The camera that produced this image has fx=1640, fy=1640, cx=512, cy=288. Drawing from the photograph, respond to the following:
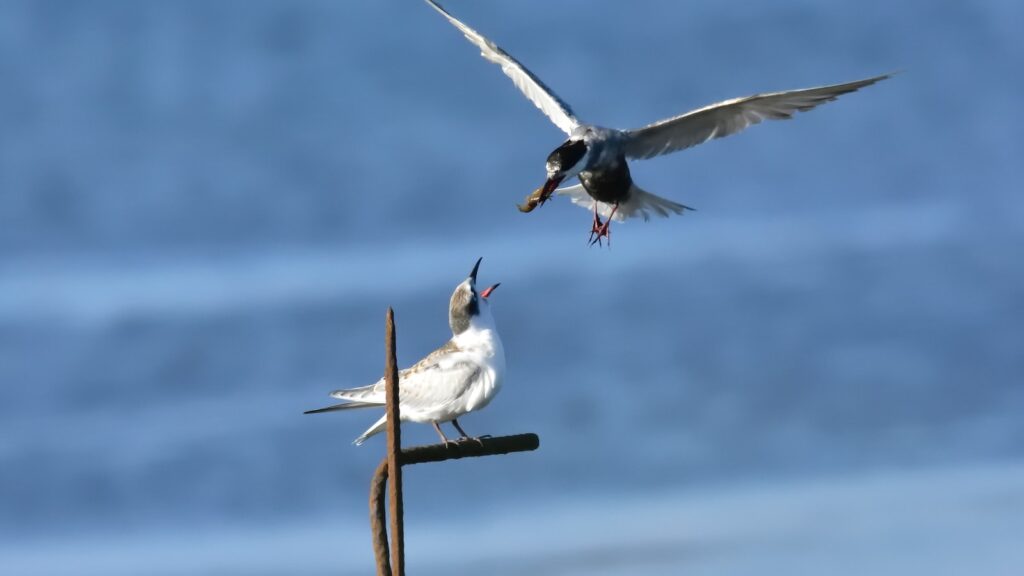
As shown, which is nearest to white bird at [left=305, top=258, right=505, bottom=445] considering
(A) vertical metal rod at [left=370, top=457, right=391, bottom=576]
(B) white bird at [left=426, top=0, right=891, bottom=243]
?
(B) white bird at [left=426, top=0, right=891, bottom=243]

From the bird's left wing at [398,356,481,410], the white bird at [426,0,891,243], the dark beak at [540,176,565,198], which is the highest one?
the white bird at [426,0,891,243]

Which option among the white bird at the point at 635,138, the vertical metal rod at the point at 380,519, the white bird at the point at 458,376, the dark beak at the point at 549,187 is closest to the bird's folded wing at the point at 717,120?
the white bird at the point at 635,138

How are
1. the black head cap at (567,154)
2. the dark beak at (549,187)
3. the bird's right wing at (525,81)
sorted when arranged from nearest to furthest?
1. the dark beak at (549,187)
2. the black head cap at (567,154)
3. the bird's right wing at (525,81)

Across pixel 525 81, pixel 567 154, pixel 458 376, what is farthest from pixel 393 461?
pixel 525 81

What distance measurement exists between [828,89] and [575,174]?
3.88 meters

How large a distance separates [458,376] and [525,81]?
7.56 m

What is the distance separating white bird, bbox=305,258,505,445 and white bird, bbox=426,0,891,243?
9.15 feet

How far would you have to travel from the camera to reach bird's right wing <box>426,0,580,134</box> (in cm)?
2600

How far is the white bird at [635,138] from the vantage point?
23.8 metres

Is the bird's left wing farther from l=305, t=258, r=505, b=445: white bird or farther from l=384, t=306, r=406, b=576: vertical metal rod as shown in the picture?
l=384, t=306, r=406, b=576: vertical metal rod

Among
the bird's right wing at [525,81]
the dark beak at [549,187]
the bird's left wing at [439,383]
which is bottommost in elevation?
the bird's left wing at [439,383]

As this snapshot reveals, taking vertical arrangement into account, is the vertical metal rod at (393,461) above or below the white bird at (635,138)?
below

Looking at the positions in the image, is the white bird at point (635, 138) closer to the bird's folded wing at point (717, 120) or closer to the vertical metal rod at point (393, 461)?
the bird's folded wing at point (717, 120)

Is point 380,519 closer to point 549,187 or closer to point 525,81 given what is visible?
point 549,187
